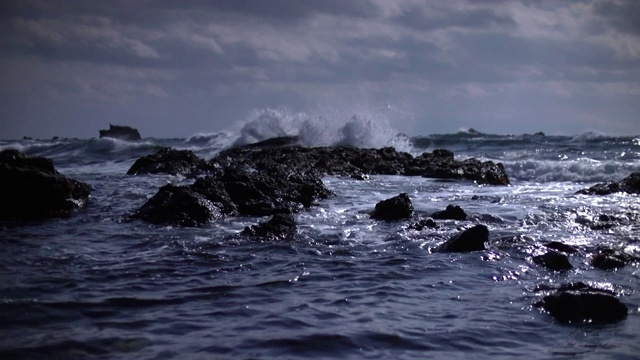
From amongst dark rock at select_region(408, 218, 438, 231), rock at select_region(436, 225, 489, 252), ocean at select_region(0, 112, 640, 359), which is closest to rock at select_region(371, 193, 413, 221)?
ocean at select_region(0, 112, 640, 359)

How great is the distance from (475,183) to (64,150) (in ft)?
84.6

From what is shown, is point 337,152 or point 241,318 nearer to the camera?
point 241,318

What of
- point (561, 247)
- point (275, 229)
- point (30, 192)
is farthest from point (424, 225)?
point (30, 192)

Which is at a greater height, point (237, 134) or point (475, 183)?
point (237, 134)

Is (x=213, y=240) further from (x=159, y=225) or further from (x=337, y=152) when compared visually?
(x=337, y=152)

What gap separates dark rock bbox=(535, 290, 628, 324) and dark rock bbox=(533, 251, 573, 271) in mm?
1572

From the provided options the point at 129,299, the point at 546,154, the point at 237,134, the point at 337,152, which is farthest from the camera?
the point at 237,134

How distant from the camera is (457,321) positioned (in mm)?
5105

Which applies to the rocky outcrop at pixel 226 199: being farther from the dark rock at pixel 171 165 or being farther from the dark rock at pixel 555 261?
the dark rock at pixel 171 165

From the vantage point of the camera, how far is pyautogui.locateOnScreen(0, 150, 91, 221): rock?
10.3 metres

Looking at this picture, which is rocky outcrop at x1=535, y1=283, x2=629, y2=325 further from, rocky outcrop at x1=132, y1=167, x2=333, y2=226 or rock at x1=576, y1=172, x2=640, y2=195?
rock at x1=576, y1=172, x2=640, y2=195

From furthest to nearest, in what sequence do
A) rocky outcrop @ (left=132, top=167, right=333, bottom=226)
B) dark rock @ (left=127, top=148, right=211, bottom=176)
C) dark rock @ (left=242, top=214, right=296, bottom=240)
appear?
1. dark rock @ (left=127, top=148, right=211, bottom=176)
2. rocky outcrop @ (left=132, top=167, right=333, bottom=226)
3. dark rock @ (left=242, top=214, right=296, bottom=240)

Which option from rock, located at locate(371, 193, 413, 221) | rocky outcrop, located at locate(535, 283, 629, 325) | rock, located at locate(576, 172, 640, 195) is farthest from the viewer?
rock, located at locate(576, 172, 640, 195)

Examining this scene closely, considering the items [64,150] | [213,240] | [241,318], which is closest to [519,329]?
[241,318]
